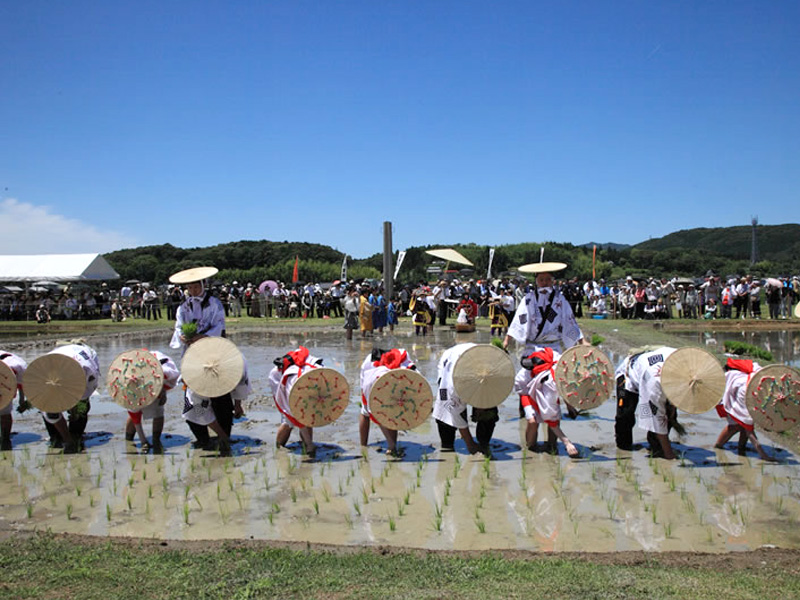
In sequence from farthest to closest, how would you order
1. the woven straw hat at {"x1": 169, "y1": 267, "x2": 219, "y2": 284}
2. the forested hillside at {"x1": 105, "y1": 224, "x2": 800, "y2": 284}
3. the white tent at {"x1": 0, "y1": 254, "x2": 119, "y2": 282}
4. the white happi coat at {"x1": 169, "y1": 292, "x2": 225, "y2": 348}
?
the forested hillside at {"x1": 105, "y1": 224, "x2": 800, "y2": 284}
the white tent at {"x1": 0, "y1": 254, "x2": 119, "y2": 282}
the white happi coat at {"x1": 169, "y1": 292, "x2": 225, "y2": 348}
the woven straw hat at {"x1": 169, "y1": 267, "x2": 219, "y2": 284}

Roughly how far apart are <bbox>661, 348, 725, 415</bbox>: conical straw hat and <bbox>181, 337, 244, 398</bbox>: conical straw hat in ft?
14.3

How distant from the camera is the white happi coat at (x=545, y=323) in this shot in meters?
8.08

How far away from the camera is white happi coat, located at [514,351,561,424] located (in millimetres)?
7141

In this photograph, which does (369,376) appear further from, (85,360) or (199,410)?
(85,360)

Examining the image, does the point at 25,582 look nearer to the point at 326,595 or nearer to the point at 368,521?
the point at 326,595

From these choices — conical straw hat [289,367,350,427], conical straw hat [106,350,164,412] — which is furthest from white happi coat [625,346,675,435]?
conical straw hat [106,350,164,412]

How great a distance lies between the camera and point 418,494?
612 centimetres

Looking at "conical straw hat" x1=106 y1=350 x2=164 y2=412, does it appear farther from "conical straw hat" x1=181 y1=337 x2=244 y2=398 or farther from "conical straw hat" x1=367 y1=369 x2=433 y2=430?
"conical straw hat" x1=367 y1=369 x2=433 y2=430

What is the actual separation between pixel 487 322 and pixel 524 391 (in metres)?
16.6

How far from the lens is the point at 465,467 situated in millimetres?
6895

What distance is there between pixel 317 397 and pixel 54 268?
3133cm

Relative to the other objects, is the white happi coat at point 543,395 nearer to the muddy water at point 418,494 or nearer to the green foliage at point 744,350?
the muddy water at point 418,494

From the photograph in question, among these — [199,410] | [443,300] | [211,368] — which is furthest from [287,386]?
[443,300]

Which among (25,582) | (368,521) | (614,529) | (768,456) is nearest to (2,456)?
(25,582)
